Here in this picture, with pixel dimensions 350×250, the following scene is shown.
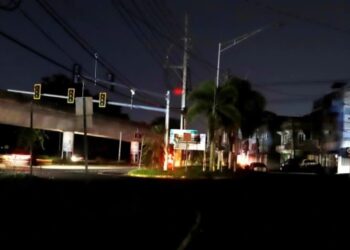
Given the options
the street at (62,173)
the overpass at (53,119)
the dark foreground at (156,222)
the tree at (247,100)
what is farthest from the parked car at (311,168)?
the dark foreground at (156,222)

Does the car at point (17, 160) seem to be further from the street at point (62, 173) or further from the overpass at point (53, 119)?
the overpass at point (53, 119)

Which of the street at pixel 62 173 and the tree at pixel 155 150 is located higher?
the tree at pixel 155 150

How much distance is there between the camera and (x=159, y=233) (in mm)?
15805

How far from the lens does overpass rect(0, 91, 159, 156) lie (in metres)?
75.1

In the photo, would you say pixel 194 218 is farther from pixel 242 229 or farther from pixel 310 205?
pixel 310 205

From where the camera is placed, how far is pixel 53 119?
280 feet

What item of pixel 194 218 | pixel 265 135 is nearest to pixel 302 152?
pixel 265 135

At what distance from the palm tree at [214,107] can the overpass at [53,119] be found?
889cm

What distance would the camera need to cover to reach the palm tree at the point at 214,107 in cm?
6291

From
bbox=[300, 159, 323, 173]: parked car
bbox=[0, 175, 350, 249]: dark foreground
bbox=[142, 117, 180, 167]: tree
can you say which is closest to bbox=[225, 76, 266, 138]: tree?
bbox=[142, 117, 180, 167]: tree

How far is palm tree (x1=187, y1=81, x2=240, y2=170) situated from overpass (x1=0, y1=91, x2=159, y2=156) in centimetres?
889

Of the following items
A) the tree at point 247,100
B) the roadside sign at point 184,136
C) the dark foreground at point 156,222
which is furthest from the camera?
the tree at point 247,100

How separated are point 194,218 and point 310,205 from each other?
824 centimetres

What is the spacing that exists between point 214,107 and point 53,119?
1138 inches
